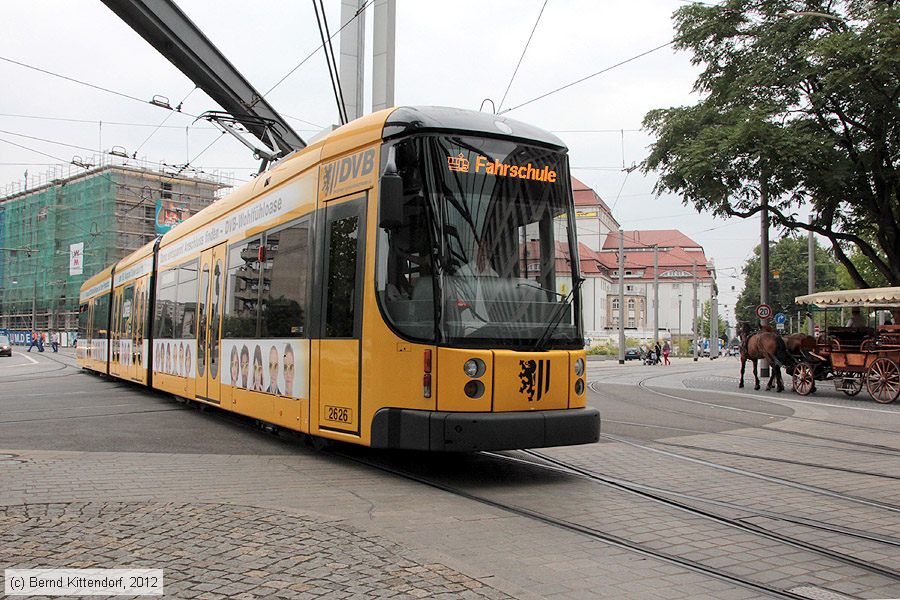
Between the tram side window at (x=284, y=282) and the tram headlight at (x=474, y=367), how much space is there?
246 centimetres

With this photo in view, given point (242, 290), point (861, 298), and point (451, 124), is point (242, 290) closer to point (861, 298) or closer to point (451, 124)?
point (451, 124)

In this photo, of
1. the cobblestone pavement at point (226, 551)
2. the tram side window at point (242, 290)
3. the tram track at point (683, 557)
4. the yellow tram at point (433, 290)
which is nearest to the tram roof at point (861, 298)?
the yellow tram at point (433, 290)

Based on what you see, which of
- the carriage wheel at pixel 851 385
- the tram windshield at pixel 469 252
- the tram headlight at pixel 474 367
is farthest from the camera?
the carriage wheel at pixel 851 385

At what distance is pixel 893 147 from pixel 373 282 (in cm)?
2170

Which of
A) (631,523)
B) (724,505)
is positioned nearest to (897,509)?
(724,505)

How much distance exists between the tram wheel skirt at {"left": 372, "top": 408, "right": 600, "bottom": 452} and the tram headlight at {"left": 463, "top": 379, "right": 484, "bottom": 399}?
17cm

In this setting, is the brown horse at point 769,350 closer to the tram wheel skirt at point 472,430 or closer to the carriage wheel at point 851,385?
the carriage wheel at point 851,385

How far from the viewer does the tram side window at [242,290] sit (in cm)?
1080

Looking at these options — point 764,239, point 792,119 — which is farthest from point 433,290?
point 764,239

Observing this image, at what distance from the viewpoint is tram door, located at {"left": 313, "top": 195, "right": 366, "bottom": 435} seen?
8102 millimetres

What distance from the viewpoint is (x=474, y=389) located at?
24.5ft

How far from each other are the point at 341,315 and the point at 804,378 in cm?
1711

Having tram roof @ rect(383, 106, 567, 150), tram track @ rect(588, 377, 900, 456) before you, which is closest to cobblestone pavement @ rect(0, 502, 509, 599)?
tram roof @ rect(383, 106, 567, 150)

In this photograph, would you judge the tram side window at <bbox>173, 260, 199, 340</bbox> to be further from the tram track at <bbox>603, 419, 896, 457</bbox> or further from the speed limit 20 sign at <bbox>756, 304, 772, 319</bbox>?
the speed limit 20 sign at <bbox>756, 304, 772, 319</bbox>
